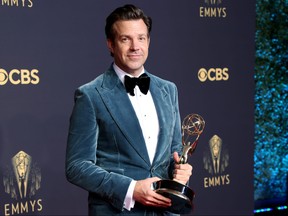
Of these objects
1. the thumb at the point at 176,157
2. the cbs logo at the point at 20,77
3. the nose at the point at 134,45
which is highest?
the nose at the point at 134,45

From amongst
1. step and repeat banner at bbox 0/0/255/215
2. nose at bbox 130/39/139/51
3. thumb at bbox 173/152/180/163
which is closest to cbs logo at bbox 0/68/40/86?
step and repeat banner at bbox 0/0/255/215

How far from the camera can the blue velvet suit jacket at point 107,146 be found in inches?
68.1

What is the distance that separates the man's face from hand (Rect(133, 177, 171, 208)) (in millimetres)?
396

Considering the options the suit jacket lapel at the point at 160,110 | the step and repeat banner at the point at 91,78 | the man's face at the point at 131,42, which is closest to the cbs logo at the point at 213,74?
the step and repeat banner at the point at 91,78

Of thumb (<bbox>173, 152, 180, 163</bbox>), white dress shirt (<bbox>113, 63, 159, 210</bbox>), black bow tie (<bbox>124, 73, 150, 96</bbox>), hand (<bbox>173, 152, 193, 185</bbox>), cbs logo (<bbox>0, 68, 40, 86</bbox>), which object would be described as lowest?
hand (<bbox>173, 152, 193, 185</bbox>)

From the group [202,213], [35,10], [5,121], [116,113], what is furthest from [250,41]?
[116,113]

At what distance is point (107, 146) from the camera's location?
1.79m

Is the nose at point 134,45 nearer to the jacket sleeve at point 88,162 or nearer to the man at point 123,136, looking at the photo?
the man at point 123,136

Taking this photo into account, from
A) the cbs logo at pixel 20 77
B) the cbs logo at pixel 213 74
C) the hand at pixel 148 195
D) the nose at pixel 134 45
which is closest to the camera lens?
the hand at pixel 148 195

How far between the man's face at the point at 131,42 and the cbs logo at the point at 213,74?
4.84ft

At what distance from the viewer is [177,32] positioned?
3137 millimetres

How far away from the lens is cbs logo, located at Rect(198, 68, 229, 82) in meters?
3.27

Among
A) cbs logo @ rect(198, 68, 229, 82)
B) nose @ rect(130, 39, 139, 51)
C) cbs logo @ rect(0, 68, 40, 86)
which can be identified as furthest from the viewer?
cbs logo @ rect(198, 68, 229, 82)

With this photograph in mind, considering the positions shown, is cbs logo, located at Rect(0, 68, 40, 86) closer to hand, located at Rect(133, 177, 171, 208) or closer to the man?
the man
